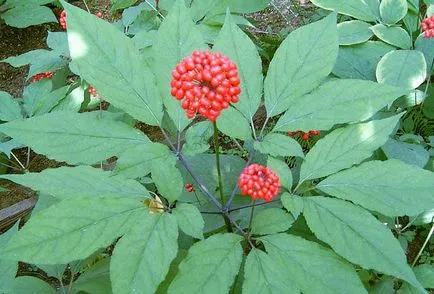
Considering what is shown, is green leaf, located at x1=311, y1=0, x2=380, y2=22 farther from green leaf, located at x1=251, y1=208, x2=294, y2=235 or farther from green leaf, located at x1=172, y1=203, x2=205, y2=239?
green leaf, located at x1=172, y1=203, x2=205, y2=239

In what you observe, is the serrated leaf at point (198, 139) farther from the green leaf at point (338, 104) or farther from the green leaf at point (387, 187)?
the green leaf at point (387, 187)

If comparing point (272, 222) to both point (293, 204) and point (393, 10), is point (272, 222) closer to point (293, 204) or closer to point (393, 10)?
point (293, 204)

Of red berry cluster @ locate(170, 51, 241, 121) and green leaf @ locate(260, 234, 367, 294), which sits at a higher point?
red berry cluster @ locate(170, 51, 241, 121)

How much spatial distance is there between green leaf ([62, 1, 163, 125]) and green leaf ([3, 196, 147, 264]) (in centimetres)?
27

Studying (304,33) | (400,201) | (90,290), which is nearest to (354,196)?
(400,201)

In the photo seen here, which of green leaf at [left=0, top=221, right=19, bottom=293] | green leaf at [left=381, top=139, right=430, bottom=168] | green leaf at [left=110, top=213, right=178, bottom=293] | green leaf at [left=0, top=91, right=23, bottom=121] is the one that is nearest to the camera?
green leaf at [left=110, top=213, right=178, bottom=293]

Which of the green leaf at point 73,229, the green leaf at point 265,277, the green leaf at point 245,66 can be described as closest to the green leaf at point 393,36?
the green leaf at point 245,66

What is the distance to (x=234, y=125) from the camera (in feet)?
4.30

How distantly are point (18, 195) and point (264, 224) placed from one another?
255 centimetres

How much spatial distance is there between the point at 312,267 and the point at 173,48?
2.22ft

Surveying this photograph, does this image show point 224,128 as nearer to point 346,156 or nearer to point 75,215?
point 346,156

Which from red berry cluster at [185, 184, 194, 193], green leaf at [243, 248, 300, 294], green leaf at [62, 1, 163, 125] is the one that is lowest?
red berry cluster at [185, 184, 194, 193]

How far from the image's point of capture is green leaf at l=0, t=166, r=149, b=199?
46.9 inches

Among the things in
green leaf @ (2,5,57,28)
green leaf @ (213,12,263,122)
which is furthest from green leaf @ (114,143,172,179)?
green leaf @ (2,5,57,28)
